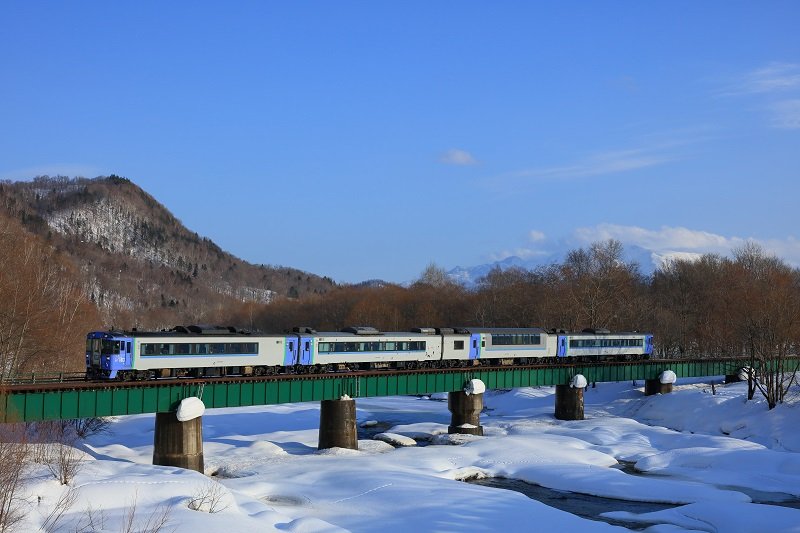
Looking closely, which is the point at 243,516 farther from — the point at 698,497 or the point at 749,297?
the point at 749,297

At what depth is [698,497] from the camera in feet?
136

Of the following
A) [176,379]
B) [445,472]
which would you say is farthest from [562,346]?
[176,379]

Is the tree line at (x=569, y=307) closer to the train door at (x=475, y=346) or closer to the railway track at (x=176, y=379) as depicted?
the railway track at (x=176, y=379)

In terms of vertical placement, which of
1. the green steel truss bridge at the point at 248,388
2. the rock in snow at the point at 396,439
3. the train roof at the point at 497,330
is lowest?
the rock in snow at the point at 396,439

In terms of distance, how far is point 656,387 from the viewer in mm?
80812

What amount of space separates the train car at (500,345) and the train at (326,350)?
78 millimetres

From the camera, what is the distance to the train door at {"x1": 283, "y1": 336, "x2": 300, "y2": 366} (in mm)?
56500

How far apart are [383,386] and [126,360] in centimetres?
1897

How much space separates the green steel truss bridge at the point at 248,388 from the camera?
139 feet

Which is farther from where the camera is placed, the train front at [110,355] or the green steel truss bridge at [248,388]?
the train front at [110,355]

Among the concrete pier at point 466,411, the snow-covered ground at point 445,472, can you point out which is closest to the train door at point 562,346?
the snow-covered ground at point 445,472

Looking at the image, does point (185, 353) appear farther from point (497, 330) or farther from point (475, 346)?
point (497, 330)

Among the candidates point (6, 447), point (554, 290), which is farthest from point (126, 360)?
point (554, 290)

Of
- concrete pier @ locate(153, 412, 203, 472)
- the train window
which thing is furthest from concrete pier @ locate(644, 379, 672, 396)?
concrete pier @ locate(153, 412, 203, 472)
